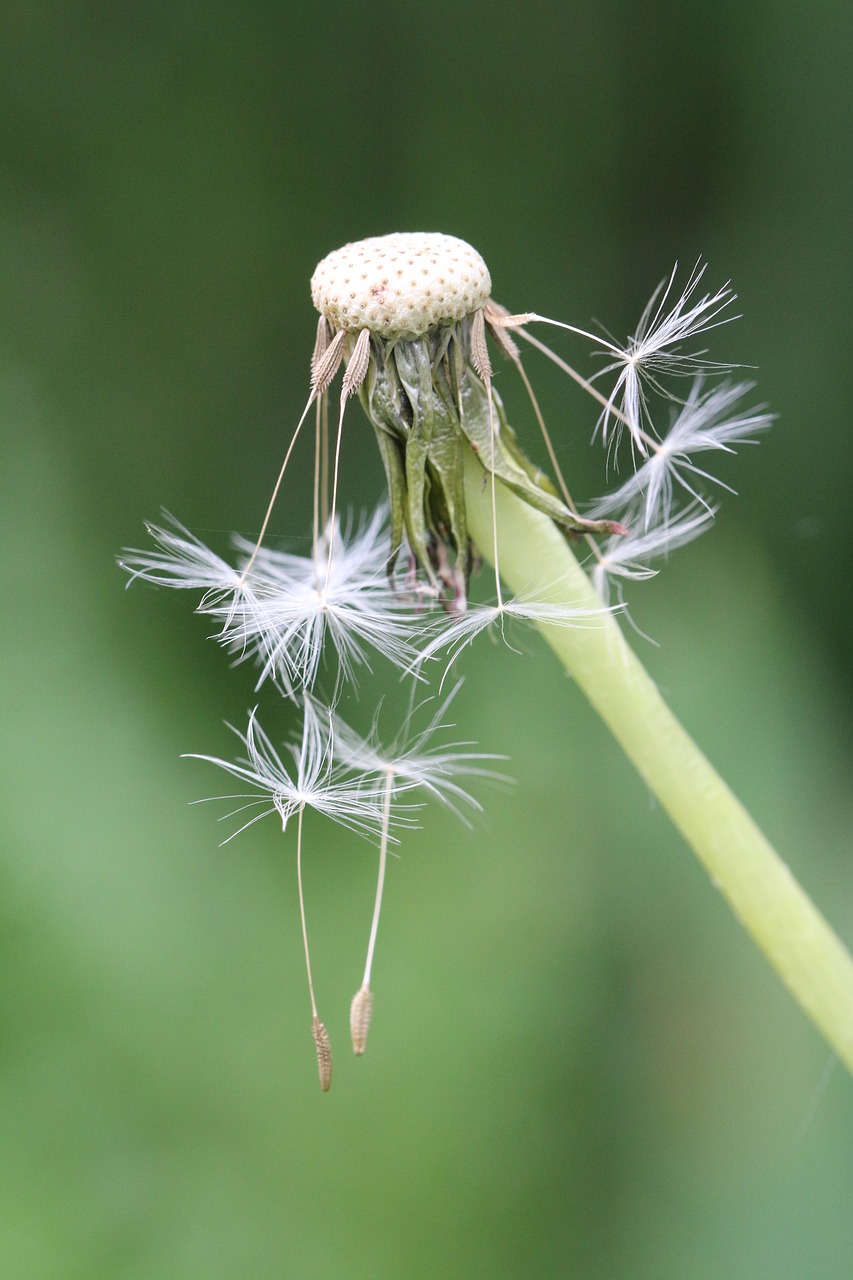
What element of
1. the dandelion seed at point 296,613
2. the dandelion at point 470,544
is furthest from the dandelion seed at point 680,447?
the dandelion seed at point 296,613

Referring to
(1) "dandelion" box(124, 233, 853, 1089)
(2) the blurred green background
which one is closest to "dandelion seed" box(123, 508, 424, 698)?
(1) "dandelion" box(124, 233, 853, 1089)

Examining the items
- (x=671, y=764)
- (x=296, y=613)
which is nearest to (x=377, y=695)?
(x=296, y=613)

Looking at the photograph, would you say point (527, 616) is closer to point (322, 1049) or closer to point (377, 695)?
point (322, 1049)

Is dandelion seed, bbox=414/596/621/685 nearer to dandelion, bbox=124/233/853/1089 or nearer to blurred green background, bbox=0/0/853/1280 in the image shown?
dandelion, bbox=124/233/853/1089

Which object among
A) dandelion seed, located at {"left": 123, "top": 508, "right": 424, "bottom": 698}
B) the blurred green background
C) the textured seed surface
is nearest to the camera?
the textured seed surface

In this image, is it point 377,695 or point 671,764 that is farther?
point 377,695

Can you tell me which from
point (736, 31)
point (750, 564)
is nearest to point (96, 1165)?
point (750, 564)
